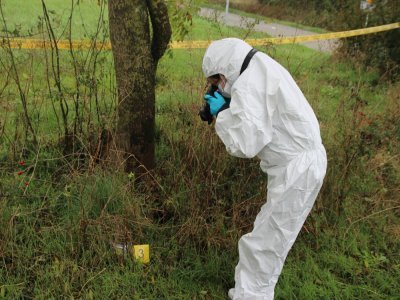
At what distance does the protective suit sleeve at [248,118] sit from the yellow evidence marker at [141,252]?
97 cm

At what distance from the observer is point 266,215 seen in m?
2.44

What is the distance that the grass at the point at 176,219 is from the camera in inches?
102

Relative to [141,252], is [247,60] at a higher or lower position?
higher

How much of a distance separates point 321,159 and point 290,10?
11210 millimetres

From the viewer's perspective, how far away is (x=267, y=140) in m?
2.20

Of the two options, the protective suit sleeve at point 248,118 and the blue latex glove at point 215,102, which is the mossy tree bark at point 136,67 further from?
the protective suit sleeve at point 248,118

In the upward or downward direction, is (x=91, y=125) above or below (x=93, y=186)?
above

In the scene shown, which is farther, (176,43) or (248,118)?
(176,43)

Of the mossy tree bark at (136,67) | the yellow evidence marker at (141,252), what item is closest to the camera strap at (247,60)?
the mossy tree bark at (136,67)

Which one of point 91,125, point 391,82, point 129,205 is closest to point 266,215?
point 129,205

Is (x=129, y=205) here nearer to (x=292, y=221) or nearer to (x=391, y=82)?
(x=292, y=221)

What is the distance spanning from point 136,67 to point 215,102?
2.50ft

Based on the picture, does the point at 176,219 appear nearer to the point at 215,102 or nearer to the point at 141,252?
the point at 141,252

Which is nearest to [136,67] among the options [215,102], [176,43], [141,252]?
[215,102]
